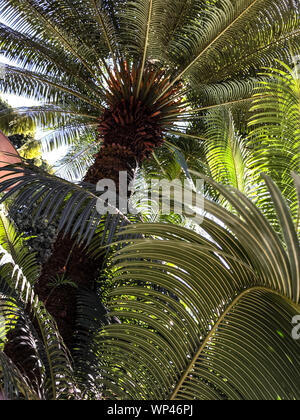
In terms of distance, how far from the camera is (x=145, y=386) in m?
2.42

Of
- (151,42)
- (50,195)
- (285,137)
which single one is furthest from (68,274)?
(151,42)

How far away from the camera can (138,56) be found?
226 inches

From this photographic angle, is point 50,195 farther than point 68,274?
No

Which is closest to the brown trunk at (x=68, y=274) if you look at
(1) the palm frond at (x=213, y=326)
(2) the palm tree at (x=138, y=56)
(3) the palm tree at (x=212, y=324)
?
(2) the palm tree at (x=138, y=56)

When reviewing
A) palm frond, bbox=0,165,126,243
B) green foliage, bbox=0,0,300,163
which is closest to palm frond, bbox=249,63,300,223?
palm frond, bbox=0,165,126,243

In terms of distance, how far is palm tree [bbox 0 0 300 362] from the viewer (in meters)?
4.98

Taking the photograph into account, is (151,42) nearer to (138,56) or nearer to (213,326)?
(138,56)

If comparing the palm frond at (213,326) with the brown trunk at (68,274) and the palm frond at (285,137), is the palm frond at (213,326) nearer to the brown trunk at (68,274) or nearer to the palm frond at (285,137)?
the brown trunk at (68,274)

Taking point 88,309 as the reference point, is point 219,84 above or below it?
above

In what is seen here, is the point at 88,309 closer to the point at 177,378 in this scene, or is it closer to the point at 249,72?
the point at 177,378

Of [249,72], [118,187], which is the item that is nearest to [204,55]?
[249,72]

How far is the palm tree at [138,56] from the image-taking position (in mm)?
→ 4984

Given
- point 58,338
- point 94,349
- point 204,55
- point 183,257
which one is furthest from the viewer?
point 204,55

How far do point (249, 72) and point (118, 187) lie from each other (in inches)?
122
